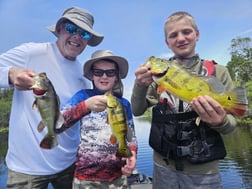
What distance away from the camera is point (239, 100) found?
332 cm

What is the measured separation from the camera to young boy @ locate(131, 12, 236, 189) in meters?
3.73

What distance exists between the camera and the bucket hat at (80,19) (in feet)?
15.0

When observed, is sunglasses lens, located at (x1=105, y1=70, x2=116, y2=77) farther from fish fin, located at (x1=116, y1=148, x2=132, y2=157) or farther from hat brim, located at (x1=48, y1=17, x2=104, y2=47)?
fish fin, located at (x1=116, y1=148, x2=132, y2=157)

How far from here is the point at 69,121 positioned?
4051 millimetres

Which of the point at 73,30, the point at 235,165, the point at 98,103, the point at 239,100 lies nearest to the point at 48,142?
the point at 98,103

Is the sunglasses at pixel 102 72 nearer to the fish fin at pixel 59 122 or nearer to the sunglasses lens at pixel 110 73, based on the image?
the sunglasses lens at pixel 110 73

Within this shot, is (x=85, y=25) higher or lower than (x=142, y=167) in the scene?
higher

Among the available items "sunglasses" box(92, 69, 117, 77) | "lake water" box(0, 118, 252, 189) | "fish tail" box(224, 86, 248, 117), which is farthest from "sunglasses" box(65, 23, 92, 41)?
"lake water" box(0, 118, 252, 189)

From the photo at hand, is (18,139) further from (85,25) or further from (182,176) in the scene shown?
(182,176)

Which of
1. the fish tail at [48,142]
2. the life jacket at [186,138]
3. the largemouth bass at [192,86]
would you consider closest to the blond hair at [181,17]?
the life jacket at [186,138]

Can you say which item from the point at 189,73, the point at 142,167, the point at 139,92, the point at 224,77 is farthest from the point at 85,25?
the point at 142,167

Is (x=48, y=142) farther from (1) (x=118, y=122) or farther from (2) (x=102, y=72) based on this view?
(2) (x=102, y=72)

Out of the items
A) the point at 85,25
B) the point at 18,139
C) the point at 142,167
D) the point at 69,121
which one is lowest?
the point at 142,167

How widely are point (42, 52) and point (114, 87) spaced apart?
3.86 ft
